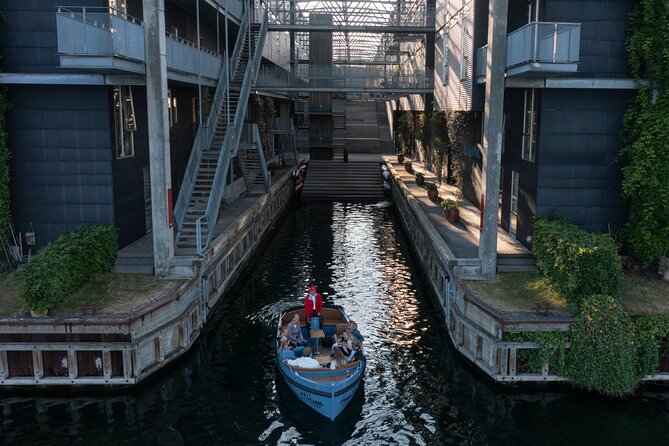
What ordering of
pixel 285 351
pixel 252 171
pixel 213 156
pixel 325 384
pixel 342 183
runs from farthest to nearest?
pixel 342 183 → pixel 252 171 → pixel 213 156 → pixel 285 351 → pixel 325 384

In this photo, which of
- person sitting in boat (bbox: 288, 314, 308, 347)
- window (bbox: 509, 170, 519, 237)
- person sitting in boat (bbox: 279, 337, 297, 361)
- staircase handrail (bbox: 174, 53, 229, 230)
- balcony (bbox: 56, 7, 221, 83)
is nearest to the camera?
person sitting in boat (bbox: 279, 337, 297, 361)

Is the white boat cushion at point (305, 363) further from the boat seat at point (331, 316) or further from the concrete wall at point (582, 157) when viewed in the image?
the concrete wall at point (582, 157)

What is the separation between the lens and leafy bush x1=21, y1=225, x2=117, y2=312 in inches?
622

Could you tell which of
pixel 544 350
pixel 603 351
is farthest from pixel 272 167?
pixel 603 351

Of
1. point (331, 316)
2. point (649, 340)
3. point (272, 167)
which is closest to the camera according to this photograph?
point (649, 340)

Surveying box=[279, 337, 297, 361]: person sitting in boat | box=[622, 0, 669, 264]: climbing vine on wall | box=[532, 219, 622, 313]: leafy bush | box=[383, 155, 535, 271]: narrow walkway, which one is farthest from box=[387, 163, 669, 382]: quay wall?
box=[622, 0, 669, 264]: climbing vine on wall

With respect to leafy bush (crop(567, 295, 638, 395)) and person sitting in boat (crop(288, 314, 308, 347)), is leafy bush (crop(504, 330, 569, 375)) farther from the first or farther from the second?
person sitting in boat (crop(288, 314, 308, 347))

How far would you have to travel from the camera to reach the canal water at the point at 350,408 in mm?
13594

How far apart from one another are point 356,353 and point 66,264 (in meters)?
7.90

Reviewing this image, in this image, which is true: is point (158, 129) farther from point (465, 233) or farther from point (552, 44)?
point (465, 233)

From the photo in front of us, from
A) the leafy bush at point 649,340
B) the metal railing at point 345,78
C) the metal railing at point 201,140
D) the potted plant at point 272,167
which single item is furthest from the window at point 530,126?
the potted plant at point 272,167

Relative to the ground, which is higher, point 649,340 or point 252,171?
point 252,171

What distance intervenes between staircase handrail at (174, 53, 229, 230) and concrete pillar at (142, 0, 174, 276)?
2.71 meters

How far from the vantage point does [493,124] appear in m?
18.9
